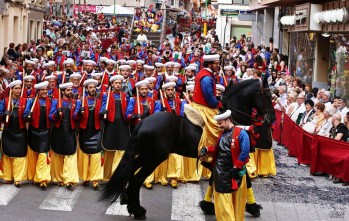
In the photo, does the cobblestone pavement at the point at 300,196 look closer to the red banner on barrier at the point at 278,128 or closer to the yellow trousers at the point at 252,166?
the yellow trousers at the point at 252,166

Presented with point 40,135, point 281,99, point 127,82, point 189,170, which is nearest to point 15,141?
point 40,135

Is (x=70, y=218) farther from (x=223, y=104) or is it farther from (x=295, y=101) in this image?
(x=295, y=101)

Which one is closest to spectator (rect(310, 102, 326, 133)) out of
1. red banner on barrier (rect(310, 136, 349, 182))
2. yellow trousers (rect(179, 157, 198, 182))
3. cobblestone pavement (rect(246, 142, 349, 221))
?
red banner on barrier (rect(310, 136, 349, 182))

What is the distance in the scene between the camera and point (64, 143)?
12398 mm

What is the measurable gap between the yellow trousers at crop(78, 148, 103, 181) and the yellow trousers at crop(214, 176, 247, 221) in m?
3.34

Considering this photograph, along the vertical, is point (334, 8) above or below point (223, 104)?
above

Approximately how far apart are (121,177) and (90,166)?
210cm

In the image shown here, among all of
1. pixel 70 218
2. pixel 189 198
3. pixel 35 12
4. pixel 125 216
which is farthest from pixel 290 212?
pixel 35 12

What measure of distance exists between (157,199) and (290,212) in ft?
7.12

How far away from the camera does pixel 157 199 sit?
39.2ft

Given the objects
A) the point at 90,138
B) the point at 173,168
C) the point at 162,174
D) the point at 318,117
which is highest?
the point at 318,117

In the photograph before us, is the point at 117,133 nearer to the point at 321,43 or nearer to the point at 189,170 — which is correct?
the point at 189,170

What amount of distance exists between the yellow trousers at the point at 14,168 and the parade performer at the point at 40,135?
0.19 meters

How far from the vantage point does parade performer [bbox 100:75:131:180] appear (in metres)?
12.6
